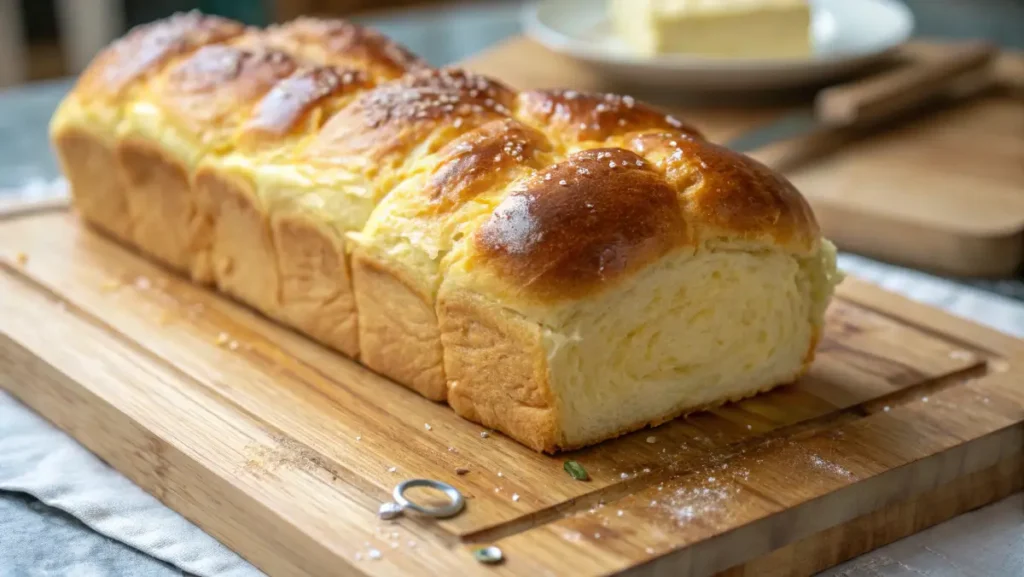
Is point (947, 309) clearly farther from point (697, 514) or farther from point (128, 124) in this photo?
point (128, 124)

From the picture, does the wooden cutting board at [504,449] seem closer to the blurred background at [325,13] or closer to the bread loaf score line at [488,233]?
the bread loaf score line at [488,233]

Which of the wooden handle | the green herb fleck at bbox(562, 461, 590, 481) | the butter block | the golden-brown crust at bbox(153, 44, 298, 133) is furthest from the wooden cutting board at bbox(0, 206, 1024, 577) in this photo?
the butter block

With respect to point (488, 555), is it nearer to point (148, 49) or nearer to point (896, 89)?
point (148, 49)

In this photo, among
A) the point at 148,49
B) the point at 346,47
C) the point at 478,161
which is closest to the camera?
the point at 478,161

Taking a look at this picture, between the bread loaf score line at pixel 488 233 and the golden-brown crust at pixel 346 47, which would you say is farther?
the golden-brown crust at pixel 346 47

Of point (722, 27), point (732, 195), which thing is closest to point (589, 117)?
point (732, 195)

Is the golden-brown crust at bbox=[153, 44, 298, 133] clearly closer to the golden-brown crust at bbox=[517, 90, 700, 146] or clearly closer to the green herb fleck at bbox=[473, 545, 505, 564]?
the golden-brown crust at bbox=[517, 90, 700, 146]

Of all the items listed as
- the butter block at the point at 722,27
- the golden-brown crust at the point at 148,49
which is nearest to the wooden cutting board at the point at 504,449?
the golden-brown crust at the point at 148,49
